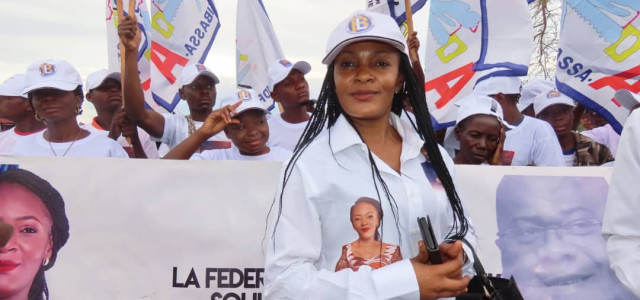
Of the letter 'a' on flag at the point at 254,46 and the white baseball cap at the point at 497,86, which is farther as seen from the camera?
Answer: the letter 'a' on flag at the point at 254,46

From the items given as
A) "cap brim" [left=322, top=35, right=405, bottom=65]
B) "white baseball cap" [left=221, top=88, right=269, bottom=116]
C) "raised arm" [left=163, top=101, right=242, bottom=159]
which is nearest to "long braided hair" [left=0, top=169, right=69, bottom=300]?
"raised arm" [left=163, top=101, right=242, bottom=159]

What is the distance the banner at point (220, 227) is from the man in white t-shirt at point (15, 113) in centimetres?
153

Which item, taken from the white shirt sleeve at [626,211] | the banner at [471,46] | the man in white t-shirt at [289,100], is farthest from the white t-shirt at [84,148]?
the white shirt sleeve at [626,211]

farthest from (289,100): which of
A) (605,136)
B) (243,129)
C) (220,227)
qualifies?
(605,136)

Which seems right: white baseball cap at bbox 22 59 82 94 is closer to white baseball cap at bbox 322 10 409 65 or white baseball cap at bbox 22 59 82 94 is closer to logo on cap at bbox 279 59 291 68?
logo on cap at bbox 279 59 291 68

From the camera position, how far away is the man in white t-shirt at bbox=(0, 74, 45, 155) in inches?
190

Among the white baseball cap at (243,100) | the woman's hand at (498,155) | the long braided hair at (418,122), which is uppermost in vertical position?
the white baseball cap at (243,100)

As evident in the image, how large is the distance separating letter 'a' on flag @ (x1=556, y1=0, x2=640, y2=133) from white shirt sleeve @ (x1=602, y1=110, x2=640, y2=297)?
→ 3.00 metres

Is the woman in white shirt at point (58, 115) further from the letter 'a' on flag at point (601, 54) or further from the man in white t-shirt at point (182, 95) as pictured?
the letter 'a' on flag at point (601, 54)

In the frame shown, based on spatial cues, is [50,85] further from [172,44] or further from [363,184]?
[363,184]

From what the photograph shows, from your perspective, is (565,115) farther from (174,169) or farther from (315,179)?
(315,179)

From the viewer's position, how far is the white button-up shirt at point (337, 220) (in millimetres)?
1703

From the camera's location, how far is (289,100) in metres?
5.25

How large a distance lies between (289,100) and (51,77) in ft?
5.74
